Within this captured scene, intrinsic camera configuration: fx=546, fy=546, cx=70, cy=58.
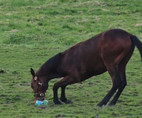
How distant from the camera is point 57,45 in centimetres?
1797

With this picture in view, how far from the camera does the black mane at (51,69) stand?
414 inches

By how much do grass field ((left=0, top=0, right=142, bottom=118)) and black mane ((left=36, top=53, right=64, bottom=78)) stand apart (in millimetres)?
562

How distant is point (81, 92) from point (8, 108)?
2.06 m

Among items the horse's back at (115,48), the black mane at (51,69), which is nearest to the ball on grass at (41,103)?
the black mane at (51,69)

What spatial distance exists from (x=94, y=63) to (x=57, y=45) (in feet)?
25.2

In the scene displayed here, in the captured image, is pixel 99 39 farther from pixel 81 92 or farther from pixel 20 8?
pixel 20 8

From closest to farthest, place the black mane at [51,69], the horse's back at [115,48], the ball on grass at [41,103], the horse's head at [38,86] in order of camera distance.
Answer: the horse's back at [115,48], the ball on grass at [41,103], the horse's head at [38,86], the black mane at [51,69]

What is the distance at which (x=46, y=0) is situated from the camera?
2523cm

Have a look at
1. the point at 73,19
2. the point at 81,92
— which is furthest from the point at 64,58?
the point at 73,19

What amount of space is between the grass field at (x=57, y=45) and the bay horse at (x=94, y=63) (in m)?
0.33

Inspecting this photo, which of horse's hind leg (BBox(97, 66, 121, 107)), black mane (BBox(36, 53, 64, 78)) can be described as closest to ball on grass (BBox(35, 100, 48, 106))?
black mane (BBox(36, 53, 64, 78))

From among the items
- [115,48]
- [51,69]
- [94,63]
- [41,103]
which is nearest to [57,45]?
[51,69]

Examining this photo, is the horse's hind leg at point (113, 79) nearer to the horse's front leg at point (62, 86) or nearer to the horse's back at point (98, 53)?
the horse's back at point (98, 53)

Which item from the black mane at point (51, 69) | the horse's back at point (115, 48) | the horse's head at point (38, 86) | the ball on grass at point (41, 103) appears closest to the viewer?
the horse's back at point (115, 48)
